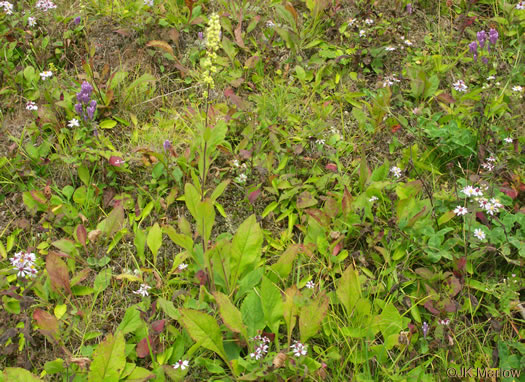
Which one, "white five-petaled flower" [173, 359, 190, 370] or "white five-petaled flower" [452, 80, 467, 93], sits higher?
"white five-petaled flower" [452, 80, 467, 93]

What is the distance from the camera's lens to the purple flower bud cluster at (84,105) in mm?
2764

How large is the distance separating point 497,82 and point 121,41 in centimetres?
266

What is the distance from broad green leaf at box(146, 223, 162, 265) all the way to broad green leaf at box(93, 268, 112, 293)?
24 centimetres

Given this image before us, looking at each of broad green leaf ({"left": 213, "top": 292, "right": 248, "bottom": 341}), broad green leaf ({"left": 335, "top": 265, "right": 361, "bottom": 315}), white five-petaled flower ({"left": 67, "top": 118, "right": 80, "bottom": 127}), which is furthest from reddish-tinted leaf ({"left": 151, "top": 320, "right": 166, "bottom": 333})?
white five-petaled flower ({"left": 67, "top": 118, "right": 80, "bottom": 127})

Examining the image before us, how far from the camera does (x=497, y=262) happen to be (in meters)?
2.30

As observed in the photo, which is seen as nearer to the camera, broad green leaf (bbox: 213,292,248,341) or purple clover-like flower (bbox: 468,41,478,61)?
broad green leaf (bbox: 213,292,248,341)

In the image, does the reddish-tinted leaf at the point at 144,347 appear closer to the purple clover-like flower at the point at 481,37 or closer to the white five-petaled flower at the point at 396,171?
the white five-petaled flower at the point at 396,171

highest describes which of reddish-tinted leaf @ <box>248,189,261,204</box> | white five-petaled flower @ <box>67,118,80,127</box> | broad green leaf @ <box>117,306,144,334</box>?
white five-petaled flower @ <box>67,118,80,127</box>

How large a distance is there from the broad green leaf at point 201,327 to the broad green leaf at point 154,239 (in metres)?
0.51

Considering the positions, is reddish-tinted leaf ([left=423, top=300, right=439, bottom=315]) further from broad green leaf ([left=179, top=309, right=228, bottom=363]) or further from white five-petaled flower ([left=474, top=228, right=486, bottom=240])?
broad green leaf ([left=179, top=309, right=228, bottom=363])

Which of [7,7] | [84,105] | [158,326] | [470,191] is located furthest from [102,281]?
[7,7]

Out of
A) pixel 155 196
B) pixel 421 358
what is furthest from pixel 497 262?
pixel 155 196

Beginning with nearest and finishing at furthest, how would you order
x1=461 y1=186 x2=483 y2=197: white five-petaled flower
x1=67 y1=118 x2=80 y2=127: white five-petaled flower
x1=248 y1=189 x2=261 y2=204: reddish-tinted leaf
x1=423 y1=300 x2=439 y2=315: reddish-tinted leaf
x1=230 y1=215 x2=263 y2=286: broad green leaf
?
1. x1=423 y1=300 x2=439 y2=315: reddish-tinted leaf
2. x1=230 y1=215 x2=263 y2=286: broad green leaf
3. x1=461 y1=186 x2=483 y2=197: white five-petaled flower
4. x1=248 y1=189 x2=261 y2=204: reddish-tinted leaf
5. x1=67 y1=118 x2=80 y2=127: white five-petaled flower

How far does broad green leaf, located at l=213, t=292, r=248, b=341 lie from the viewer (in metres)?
1.94
